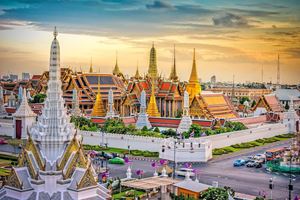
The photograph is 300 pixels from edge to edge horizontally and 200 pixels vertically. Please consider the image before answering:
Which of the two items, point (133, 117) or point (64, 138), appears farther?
point (133, 117)

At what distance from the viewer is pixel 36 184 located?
10.1m

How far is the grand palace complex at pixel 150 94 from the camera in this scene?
26.3 metres

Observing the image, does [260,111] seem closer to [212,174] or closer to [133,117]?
[133,117]

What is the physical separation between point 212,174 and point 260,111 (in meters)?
15.1

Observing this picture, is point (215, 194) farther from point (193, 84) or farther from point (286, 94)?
point (286, 94)

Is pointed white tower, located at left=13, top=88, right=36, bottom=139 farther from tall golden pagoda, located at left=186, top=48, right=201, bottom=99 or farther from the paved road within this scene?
tall golden pagoda, located at left=186, top=48, right=201, bottom=99

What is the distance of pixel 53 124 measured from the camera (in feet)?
35.4

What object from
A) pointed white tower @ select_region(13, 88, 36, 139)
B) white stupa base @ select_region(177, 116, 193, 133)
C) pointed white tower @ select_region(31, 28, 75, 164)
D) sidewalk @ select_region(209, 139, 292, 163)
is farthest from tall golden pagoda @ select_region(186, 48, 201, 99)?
pointed white tower @ select_region(31, 28, 75, 164)

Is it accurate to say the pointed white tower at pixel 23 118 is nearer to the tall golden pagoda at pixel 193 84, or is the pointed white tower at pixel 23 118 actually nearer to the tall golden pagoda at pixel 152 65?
the tall golden pagoda at pixel 193 84

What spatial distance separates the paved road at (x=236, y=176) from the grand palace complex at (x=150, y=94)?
27.8ft

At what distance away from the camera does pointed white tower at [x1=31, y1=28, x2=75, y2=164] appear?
1051 centimetres

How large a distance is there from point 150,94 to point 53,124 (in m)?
19.8

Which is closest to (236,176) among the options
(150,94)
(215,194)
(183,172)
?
(183,172)

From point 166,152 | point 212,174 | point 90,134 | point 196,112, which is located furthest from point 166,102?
point 212,174
